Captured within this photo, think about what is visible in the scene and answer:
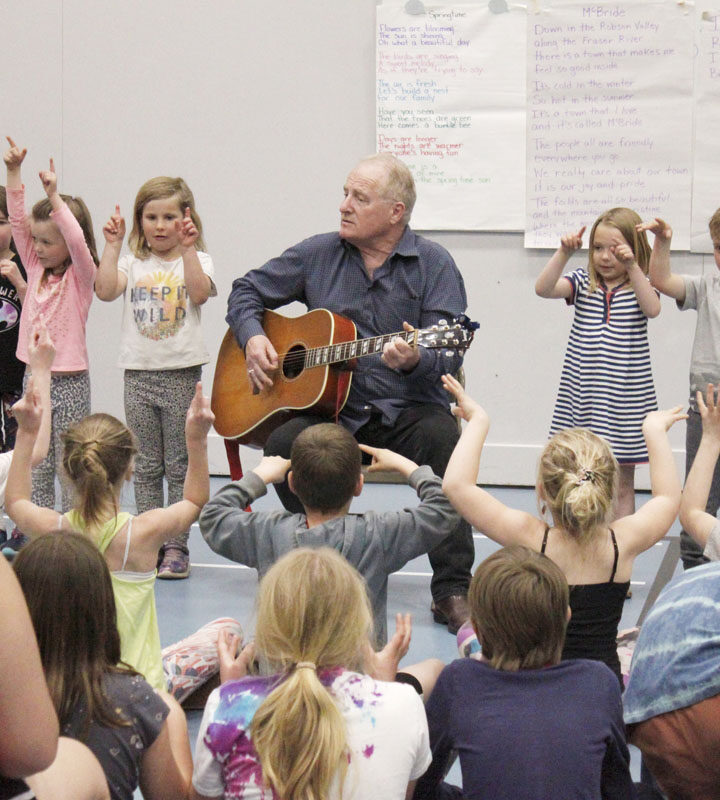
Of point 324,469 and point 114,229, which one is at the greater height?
point 114,229

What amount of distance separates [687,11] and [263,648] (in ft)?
13.3

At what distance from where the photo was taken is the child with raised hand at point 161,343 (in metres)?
3.94

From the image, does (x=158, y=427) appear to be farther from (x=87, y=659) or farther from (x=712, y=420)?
(x=87, y=659)

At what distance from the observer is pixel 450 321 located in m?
3.36

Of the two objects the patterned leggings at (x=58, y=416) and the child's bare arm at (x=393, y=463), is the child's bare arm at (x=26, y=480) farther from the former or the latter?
the patterned leggings at (x=58, y=416)

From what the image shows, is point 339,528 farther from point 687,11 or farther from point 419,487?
point 687,11

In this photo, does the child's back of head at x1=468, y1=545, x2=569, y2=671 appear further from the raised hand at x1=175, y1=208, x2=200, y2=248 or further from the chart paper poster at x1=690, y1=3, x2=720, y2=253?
the chart paper poster at x1=690, y1=3, x2=720, y2=253

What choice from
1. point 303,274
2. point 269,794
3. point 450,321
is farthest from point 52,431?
point 269,794

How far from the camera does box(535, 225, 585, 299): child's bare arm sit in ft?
12.0

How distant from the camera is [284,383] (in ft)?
11.2

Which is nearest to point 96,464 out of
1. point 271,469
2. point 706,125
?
point 271,469

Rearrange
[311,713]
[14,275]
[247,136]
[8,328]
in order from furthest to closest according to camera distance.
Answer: [247,136], [8,328], [14,275], [311,713]

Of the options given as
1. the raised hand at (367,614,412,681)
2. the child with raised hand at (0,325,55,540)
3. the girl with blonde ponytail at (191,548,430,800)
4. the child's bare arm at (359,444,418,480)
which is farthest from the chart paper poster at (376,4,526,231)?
the girl with blonde ponytail at (191,548,430,800)

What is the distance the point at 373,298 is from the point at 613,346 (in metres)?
0.88
